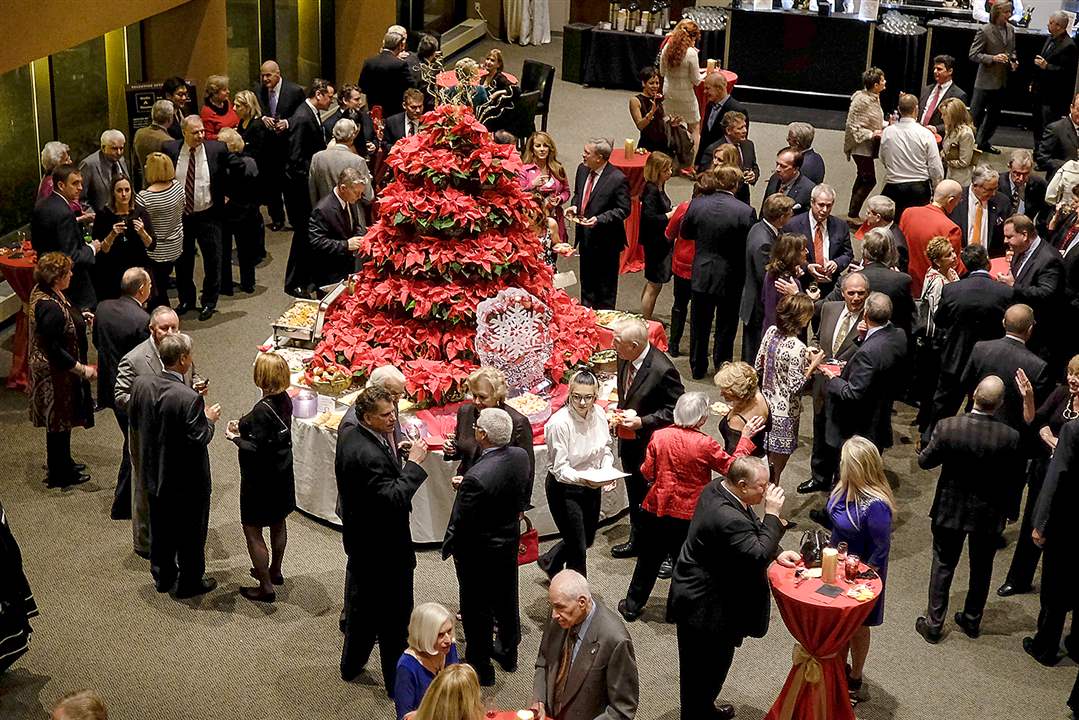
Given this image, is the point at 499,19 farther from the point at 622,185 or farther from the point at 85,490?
the point at 85,490

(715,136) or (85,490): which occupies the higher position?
(715,136)

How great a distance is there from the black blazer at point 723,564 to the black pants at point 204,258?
17.9 ft

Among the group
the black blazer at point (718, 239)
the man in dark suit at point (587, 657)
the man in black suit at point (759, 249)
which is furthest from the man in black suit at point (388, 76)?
the man in dark suit at point (587, 657)

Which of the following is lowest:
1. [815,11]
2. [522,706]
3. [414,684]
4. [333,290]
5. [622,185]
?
[522,706]

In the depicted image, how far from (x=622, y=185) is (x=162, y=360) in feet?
12.9

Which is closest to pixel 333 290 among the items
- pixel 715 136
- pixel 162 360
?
pixel 162 360

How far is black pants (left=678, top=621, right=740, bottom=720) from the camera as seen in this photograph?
19.1 ft

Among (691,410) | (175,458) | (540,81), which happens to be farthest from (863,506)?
(540,81)

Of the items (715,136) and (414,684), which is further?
(715,136)

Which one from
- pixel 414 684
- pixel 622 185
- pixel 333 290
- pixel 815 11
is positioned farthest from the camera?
pixel 815 11

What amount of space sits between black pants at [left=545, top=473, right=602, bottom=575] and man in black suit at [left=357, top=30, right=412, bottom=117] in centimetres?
713

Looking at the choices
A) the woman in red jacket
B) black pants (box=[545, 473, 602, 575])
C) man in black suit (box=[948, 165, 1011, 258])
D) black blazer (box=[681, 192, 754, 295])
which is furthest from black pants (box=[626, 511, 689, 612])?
man in black suit (box=[948, 165, 1011, 258])

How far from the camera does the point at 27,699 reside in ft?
20.4

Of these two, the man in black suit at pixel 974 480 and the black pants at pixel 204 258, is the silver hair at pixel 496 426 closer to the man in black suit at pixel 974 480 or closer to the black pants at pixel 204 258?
the man in black suit at pixel 974 480
